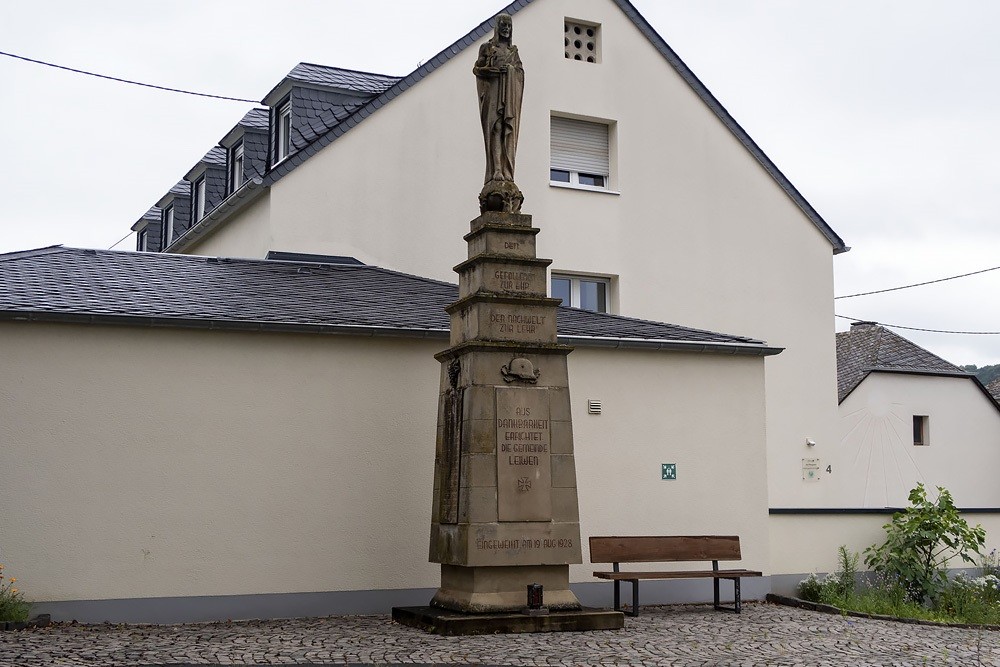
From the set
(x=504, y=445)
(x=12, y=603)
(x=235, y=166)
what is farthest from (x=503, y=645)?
(x=235, y=166)

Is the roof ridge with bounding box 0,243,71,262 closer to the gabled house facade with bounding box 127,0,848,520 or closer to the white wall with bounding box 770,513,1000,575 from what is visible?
the gabled house facade with bounding box 127,0,848,520

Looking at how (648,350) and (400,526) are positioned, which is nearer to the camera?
(400,526)

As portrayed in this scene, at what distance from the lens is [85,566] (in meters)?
11.9

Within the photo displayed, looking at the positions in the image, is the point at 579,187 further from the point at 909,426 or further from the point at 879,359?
the point at 909,426

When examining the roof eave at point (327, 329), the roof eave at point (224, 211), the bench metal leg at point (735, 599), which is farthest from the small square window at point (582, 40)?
the bench metal leg at point (735, 599)

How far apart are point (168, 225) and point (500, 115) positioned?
18812 mm

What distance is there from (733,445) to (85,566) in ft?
25.9

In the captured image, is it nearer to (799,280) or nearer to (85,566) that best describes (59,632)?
(85,566)

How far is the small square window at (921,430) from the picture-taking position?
2853 cm

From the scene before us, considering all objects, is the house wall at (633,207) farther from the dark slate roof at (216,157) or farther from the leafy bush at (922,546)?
the leafy bush at (922,546)

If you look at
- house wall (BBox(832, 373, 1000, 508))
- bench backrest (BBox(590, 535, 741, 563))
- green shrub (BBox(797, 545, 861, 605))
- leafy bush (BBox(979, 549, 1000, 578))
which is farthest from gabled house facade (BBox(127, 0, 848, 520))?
bench backrest (BBox(590, 535, 741, 563))

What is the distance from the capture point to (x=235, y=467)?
1260 centimetres

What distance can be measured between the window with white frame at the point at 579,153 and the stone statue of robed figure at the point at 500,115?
7.58 meters

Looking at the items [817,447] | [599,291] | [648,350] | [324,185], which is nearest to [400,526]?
[648,350]
